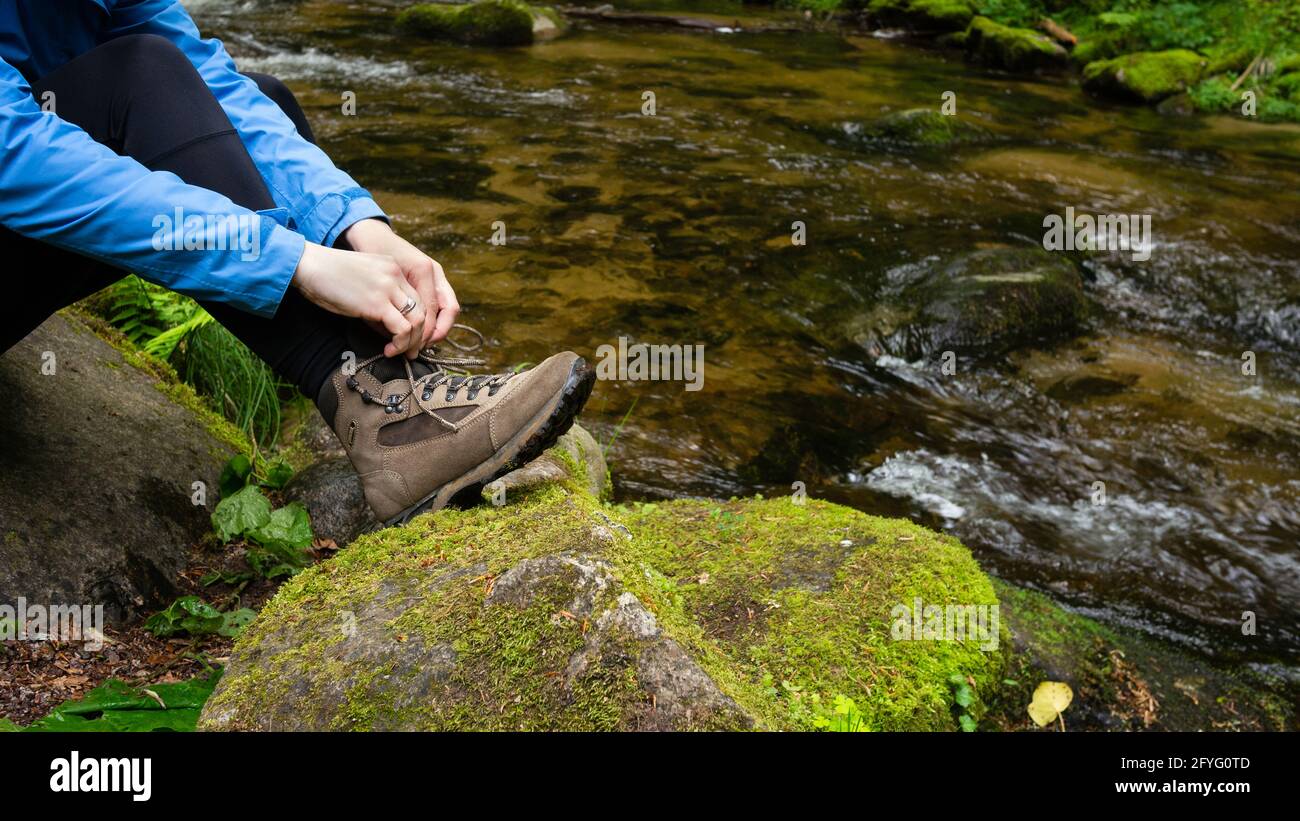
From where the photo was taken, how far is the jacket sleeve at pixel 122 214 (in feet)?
6.81

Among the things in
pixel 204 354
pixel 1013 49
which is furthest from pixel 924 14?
pixel 204 354

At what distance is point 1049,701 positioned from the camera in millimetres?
2914

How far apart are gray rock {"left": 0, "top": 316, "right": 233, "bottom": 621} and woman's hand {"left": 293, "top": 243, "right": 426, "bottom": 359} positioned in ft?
3.28

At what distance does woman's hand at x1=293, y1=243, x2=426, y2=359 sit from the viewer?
7.48 ft

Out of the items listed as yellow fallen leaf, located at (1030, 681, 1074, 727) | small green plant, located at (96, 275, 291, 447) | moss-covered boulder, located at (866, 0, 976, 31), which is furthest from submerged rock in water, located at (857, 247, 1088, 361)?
moss-covered boulder, located at (866, 0, 976, 31)

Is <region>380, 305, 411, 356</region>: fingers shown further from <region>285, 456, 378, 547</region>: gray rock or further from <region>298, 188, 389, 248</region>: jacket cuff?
<region>285, 456, 378, 547</region>: gray rock

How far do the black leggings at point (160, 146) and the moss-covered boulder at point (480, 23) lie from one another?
40.0 ft

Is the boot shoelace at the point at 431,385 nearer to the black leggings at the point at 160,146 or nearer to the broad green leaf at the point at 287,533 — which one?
the black leggings at the point at 160,146

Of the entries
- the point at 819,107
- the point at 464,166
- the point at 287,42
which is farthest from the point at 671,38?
the point at 464,166

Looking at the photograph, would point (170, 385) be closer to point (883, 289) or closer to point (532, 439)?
point (532, 439)

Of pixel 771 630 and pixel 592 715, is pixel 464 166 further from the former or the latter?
pixel 592 715

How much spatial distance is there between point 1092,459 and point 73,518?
4.45 meters

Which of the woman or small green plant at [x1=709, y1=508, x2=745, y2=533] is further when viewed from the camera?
small green plant at [x1=709, y1=508, x2=745, y2=533]

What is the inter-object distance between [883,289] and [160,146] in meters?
5.14
